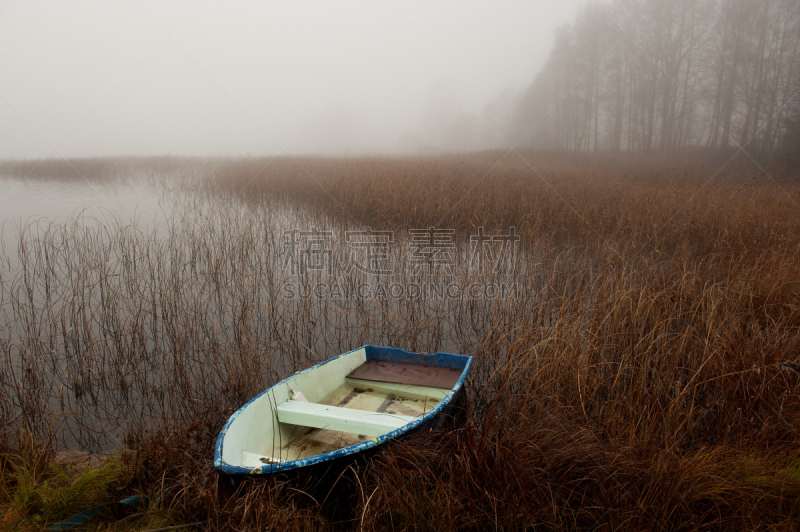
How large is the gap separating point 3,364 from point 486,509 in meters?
3.35

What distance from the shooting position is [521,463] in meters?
1.73

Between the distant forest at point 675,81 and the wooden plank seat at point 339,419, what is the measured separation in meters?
14.5

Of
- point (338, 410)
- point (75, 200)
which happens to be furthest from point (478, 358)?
point (75, 200)

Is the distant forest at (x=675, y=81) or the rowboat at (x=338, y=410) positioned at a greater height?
the distant forest at (x=675, y=81)

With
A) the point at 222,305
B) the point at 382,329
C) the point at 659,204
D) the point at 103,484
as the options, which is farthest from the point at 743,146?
the point at 103,484

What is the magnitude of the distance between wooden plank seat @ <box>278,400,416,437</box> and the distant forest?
14.5 meters

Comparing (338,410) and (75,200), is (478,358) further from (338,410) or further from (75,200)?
(75,200)

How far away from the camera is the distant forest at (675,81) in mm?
13266

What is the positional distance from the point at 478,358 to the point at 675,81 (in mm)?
19868

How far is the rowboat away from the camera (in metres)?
1.89

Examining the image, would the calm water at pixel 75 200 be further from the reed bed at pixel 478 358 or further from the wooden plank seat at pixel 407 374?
the wooden plank seat at pixel 407 374

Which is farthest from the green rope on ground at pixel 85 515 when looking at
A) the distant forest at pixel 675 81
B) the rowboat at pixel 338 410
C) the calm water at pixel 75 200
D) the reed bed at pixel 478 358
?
the distant forest at pixel 675 81

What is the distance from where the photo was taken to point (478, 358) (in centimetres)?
341

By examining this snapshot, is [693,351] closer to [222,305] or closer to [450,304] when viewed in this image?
[450,304]
